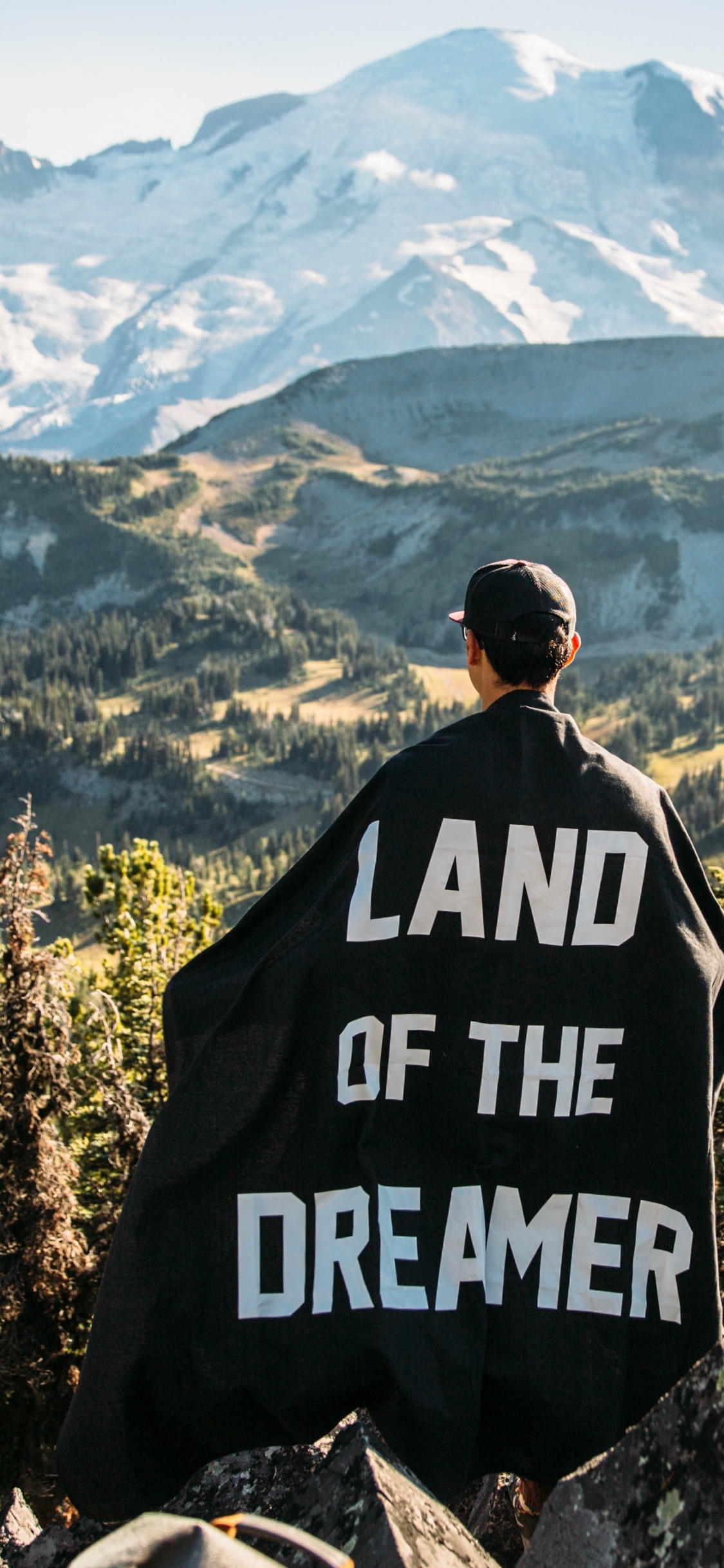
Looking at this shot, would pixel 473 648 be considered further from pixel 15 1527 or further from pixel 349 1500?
pixel 15 1527

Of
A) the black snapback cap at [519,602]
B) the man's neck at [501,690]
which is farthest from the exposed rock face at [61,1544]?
the black snapback cap at [519,602]

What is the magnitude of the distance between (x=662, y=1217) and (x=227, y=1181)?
5.03 feet

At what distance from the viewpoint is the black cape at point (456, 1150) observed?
4.26 meters

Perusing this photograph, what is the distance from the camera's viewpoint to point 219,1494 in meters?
4.32

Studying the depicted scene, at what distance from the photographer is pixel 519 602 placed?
4.32 m

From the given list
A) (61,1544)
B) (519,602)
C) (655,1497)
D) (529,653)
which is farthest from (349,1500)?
(519,602)

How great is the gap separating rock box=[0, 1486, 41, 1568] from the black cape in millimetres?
1131

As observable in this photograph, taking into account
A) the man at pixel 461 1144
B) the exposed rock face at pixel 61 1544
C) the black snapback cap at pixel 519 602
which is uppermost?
the black snapback cap at pixel 519 602

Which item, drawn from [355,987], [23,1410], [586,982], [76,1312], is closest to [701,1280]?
[586,982]

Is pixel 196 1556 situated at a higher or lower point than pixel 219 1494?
higher

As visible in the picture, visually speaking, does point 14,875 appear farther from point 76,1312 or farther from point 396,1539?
point 396,1539

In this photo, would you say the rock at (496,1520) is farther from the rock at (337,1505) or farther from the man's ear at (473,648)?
the man's ear at (473,648)

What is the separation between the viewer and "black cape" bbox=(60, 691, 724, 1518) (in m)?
4.26

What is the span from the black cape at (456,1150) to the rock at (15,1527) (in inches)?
44.5
